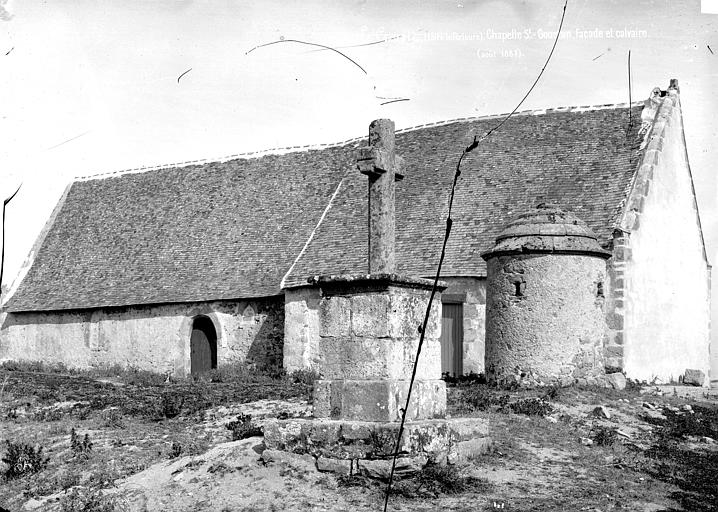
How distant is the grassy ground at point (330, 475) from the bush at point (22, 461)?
2 cm

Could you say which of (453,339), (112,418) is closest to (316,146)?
(453,339)

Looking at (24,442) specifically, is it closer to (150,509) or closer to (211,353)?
(150,509)

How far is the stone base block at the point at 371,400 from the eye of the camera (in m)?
9.28

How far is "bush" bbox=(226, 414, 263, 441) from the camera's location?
10.7 metres

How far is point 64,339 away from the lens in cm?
2694

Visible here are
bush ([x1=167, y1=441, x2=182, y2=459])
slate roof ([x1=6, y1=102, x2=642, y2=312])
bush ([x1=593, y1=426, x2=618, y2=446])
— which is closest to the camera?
bush ([x1=167, y1=441, x2=182, y2=459])

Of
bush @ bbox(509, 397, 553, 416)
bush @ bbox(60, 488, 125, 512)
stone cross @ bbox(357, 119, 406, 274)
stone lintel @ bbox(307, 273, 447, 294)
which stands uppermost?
stone cross @ bbox(357, 119, 406, 274)

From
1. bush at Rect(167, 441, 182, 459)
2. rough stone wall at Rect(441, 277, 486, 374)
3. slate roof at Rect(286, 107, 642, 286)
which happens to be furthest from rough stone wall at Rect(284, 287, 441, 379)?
rough stone wall at Rect(441, 277, 486, 374)

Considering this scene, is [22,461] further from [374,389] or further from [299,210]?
[299,210]

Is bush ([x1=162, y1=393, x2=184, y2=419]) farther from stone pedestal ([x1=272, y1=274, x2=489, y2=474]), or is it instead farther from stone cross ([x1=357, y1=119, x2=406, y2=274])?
stone cross ([x1=357, y1=119, x2=406, y2=274])

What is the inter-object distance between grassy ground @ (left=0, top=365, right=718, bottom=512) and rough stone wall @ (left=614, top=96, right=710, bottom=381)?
3254 millimetres

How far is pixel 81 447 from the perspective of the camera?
11633 mm

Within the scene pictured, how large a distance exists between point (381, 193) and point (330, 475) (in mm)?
3177

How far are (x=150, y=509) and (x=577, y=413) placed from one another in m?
6.56
